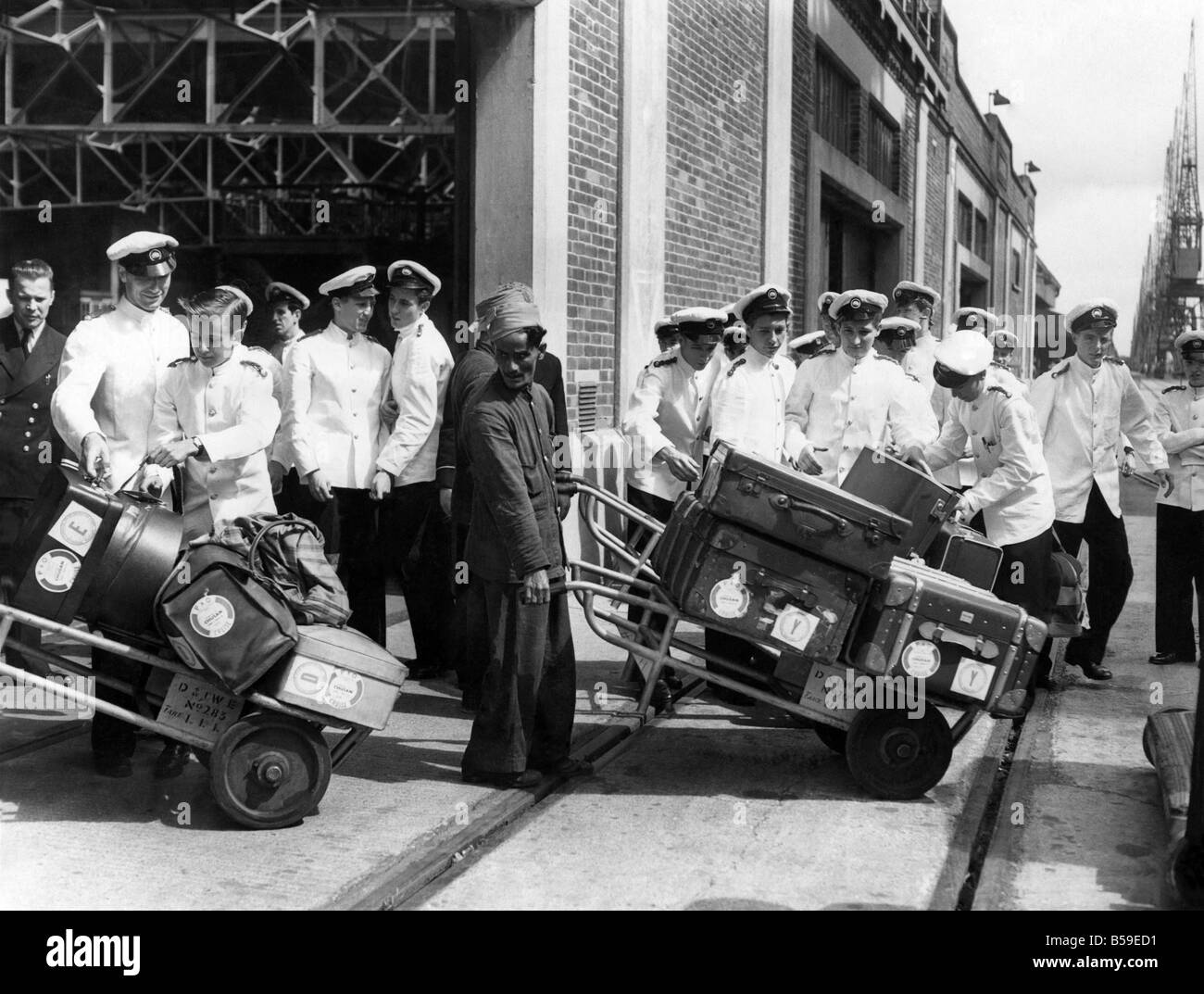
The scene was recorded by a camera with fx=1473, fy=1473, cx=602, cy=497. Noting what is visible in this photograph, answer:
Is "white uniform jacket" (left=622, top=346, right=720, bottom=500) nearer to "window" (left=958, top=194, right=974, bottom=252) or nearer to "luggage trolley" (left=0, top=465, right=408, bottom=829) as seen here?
"luggage trolley" (left=0, top=465, right=408, bottom=829)

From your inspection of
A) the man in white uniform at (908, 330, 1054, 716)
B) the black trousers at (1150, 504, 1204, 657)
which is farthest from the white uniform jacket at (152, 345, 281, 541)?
the black trousers at (1150, 504, 1204, 657)

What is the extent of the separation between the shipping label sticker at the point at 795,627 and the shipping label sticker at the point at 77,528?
7.91 ft

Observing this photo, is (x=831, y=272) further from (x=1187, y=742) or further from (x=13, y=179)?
(x=1187, y=742)

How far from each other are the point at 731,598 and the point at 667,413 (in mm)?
2612

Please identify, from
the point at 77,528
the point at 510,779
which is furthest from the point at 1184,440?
the point at 77,528

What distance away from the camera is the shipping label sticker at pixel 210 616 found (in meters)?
4.96

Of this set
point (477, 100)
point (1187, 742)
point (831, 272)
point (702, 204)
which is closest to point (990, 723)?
point (1187, 742)

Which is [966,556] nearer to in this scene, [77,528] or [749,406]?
[749,406]

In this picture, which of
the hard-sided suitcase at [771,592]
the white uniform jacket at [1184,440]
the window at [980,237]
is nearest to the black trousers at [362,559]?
the hard-sided suitcase at [771,592]

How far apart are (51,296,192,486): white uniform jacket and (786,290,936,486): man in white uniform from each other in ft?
10.5

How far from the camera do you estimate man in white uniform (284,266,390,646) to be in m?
7.22

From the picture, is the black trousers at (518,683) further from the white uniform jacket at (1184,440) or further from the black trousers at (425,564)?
the white uniform jacket at (1184,440)
